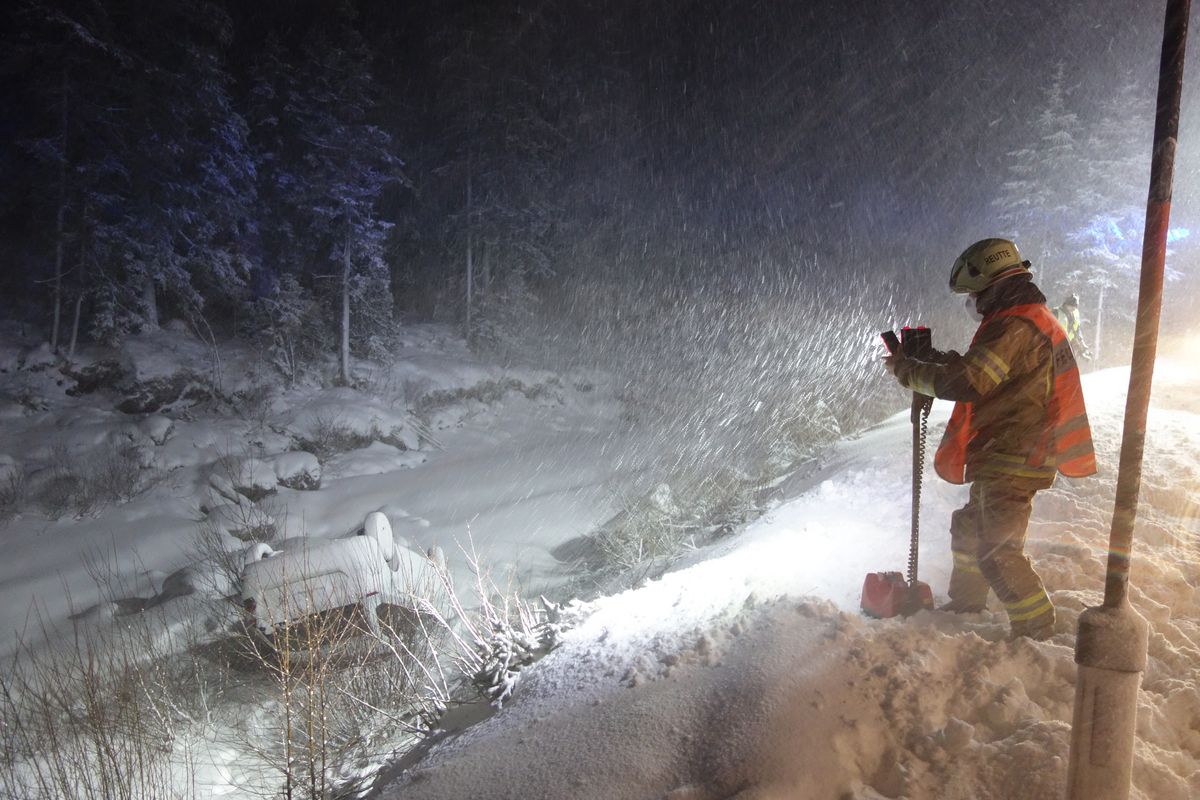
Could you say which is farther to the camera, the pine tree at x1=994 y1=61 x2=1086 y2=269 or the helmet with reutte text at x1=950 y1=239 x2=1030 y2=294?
the pine tree at x1=994 y1=61 x2=1086 y2=269

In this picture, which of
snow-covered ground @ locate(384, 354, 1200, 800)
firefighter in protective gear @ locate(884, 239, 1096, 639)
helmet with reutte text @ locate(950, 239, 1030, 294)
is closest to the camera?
snow-covered ground @ locate(384, 354, 1200, 800)

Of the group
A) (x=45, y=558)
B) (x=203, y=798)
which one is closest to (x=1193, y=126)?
(x=203, y=798)

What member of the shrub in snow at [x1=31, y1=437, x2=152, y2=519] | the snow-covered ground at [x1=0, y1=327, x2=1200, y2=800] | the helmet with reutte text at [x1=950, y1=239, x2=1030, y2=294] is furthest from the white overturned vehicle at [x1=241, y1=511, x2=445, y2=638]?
the shrub in snow at [x1=31, y1=437, x2=152, y2=519]

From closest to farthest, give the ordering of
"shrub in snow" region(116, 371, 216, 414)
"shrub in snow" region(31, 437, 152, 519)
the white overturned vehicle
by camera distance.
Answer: the white overturned vehicle, "shrub in snow" region(31, 437, 152, 519), "shrub in snow" region(116, 371, 216, 414)

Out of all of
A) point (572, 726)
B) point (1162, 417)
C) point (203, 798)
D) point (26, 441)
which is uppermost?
point (1162, 417)

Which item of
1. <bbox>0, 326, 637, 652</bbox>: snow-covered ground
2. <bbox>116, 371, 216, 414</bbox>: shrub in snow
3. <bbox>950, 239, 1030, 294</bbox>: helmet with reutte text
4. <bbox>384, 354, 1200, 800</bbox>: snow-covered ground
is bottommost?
<bbox>0, 326, 637, 652</bbox>: snow-covered ground

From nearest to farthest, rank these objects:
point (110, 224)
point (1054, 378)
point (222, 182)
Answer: point (1054, 378), point (110, 224), point (222, 182)

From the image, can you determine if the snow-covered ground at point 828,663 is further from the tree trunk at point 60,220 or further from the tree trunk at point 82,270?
the tree trunk at point 60,220

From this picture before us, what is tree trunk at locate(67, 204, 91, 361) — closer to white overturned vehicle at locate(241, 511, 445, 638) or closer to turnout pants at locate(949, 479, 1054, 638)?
white overturned vehicle at locate(241, 511, 445, 638)

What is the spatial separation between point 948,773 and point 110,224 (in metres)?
25.6

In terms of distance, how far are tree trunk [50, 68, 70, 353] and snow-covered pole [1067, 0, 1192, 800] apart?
81.6 ft

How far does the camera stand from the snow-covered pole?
1.84 m

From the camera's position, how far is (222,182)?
71.7ft

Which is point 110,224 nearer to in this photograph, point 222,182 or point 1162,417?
point 222,182
